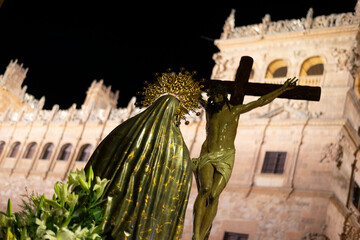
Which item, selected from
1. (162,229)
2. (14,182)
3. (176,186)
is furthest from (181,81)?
(14,182)

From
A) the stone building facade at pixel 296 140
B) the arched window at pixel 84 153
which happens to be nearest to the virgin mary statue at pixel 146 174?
the stone building facade at pixel 296 140

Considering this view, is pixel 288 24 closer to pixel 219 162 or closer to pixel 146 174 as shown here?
pixel 219 162

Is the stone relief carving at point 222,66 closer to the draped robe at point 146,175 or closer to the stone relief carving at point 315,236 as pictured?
the stone relief carving at point 315,236

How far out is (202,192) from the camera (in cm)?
564

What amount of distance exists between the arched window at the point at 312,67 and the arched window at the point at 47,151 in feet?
55.0

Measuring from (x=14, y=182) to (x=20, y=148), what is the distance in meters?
2.70

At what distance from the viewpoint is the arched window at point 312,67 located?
75.1 ft

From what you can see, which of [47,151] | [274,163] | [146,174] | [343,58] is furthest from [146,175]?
[47,151]

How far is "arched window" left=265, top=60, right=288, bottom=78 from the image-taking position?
24.0 metres

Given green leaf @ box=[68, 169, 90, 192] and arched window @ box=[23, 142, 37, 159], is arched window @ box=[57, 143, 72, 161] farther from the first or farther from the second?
green leaf @ box=[68, 169, 90, 192]

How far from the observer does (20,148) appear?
103 ft

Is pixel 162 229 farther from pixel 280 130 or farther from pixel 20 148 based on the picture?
pixel 20 148

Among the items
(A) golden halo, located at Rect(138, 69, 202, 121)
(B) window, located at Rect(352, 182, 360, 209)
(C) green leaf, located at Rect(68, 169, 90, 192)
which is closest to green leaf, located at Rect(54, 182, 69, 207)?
(C) green leaf, located at Rect(68, 169, 90, 192)

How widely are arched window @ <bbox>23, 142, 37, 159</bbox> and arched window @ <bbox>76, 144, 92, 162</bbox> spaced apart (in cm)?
418
